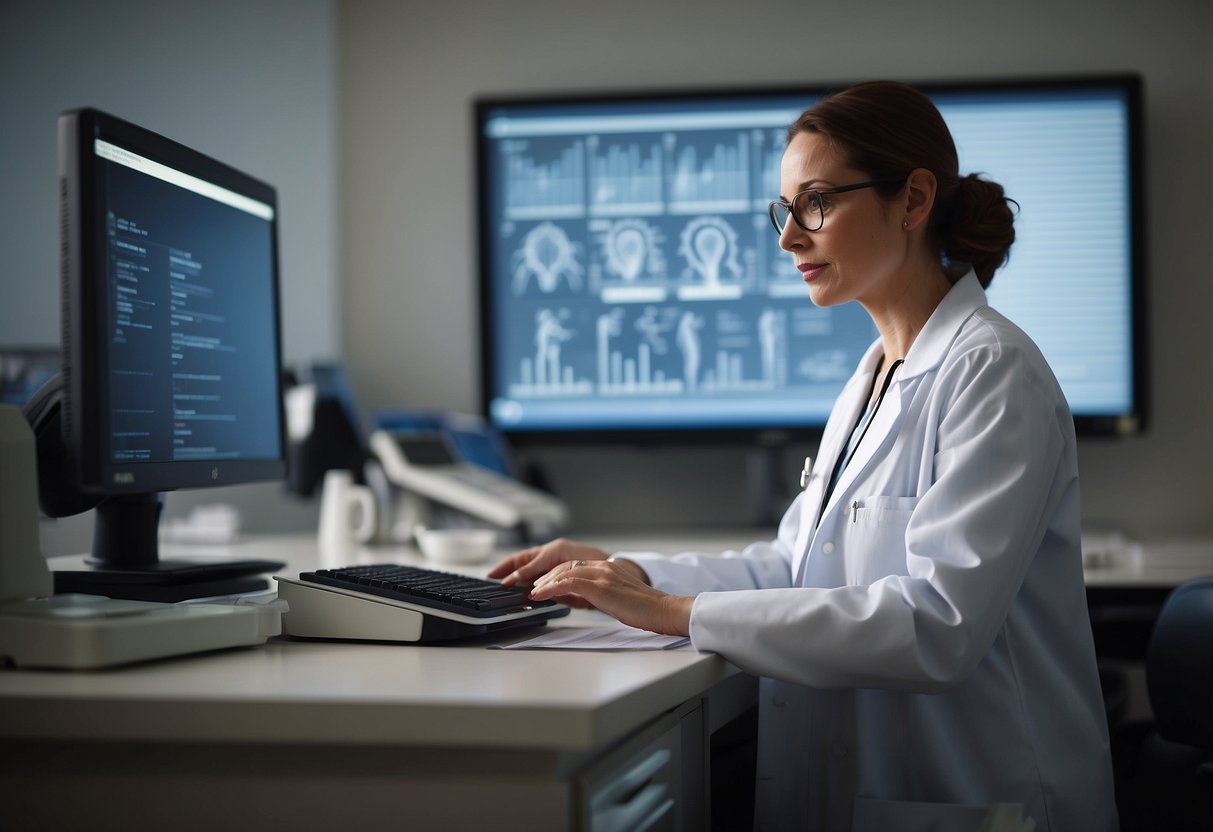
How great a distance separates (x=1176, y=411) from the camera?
2.36 meters

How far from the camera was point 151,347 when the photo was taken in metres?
1.18

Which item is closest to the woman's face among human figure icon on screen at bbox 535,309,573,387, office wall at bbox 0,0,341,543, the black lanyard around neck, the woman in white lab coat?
the woman in white lab coat

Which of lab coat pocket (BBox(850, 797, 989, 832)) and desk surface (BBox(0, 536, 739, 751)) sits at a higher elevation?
desk surface (BBox(0, 536, 739, 751))

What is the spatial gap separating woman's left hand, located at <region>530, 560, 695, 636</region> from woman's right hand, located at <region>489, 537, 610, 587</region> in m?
0.16

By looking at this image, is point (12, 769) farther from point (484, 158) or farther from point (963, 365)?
point (484, 158)

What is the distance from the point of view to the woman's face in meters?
1.28

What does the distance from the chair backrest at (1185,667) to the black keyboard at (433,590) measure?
694 mm

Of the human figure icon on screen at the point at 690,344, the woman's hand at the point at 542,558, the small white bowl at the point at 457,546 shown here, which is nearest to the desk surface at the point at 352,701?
the woman's hand at the point at 542,558

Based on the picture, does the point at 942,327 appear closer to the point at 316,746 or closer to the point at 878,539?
Answer: the point at 878,539

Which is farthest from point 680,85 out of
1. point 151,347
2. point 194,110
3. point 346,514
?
point 151,347

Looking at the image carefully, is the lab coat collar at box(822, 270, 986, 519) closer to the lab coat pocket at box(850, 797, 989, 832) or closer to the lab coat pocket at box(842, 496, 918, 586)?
the lab coat pocket at box(842, 496, 918, 586)

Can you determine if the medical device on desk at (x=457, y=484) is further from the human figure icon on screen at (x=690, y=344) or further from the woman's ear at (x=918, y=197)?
the woman's ear at (x=918, y=197)

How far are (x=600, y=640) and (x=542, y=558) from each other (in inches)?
10.5

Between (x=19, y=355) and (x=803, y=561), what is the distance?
1.46m
